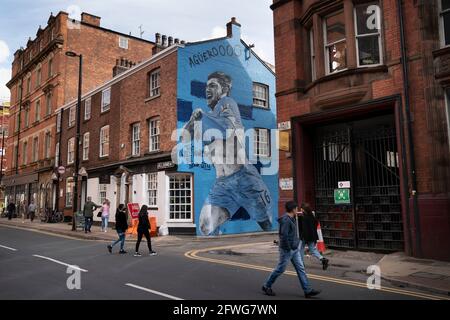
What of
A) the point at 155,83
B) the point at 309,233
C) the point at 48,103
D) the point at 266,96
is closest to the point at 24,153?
the point at 48,103

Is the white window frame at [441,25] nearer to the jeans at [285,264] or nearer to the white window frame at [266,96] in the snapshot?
the jeans at [285,264]

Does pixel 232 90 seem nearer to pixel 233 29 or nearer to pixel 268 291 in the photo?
pixel 233 29

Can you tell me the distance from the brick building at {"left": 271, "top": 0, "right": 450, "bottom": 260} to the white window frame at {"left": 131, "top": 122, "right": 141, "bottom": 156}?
10.3 meters

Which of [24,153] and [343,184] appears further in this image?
[24,153]

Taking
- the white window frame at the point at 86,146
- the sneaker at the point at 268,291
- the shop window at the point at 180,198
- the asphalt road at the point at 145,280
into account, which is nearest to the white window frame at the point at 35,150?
the white window frame at the point at 86,146

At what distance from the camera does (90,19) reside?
36.2m

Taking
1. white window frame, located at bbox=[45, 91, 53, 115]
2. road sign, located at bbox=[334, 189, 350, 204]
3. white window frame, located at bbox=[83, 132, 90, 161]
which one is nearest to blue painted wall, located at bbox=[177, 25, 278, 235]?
road sign, located at bbox=[334, 189, 350, 204]

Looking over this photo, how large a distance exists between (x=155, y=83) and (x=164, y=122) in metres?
2.83

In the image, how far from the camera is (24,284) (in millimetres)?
7957

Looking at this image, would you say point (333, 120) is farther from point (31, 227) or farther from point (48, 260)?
point (31, 227)

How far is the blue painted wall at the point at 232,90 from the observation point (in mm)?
20297

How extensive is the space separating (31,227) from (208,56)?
51.3ft

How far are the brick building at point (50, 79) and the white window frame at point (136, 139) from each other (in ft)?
32.7

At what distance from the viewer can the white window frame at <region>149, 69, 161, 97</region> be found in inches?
864
